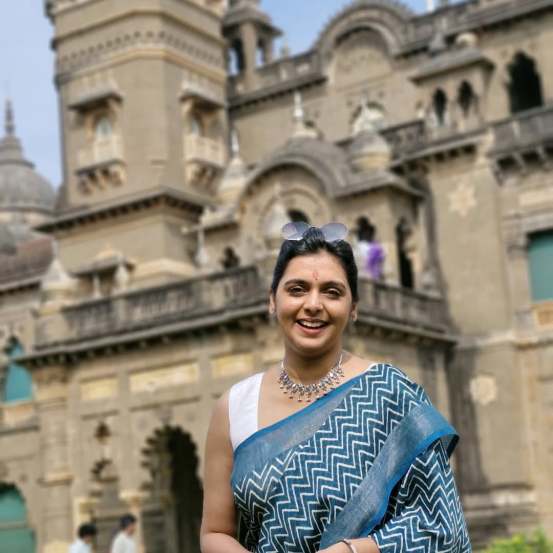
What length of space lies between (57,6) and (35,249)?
20.9 ft

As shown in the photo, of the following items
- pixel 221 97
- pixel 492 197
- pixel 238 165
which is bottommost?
pixel 492 197

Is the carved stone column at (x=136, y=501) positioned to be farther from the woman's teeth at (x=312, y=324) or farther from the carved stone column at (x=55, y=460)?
the woman's teeth at (x=312, y=324)

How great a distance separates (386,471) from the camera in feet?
10.4

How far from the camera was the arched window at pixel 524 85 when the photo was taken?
24266 millimetres

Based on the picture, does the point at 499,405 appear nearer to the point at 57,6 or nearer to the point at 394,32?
the point at 394,32

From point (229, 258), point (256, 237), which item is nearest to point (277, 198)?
point (256, 237)

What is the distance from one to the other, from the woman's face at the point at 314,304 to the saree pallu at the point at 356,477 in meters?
0.15

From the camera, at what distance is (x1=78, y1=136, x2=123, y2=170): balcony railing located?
26234 millimetres

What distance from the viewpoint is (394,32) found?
26.4m

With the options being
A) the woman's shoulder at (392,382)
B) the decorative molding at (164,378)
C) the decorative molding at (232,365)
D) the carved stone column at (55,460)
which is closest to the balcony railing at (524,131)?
the decorative molding at (232,365)

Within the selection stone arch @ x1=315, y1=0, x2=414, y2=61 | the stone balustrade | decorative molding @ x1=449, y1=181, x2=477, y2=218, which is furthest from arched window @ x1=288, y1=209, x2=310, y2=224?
the stone balustrade

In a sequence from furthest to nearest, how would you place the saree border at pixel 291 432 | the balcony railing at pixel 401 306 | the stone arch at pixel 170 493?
the stone arch at pixel 170 493 → the balcony railing at pixel 401 306 → the saree border at pixel 291 432

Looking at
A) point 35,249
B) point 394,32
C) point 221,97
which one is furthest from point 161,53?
point 35,249

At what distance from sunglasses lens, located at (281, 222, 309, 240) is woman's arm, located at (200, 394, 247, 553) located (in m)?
0.49
